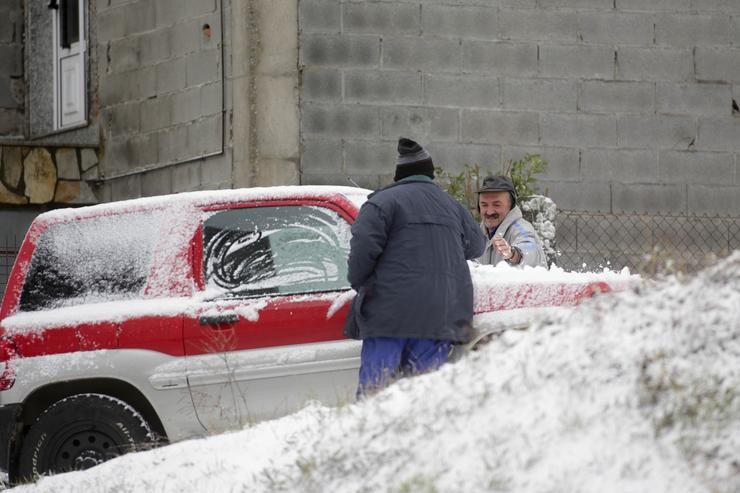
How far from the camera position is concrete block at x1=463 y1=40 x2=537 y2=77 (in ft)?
44.0

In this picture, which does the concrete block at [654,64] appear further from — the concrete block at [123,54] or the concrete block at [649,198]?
the concrete block at [123,54]

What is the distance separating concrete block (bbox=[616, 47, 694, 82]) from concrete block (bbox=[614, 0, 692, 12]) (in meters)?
0.34

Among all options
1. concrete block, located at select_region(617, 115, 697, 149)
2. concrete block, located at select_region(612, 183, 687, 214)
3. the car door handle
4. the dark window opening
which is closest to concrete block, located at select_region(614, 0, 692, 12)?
concrete block, located at select_region(617, 115, 697, 149)

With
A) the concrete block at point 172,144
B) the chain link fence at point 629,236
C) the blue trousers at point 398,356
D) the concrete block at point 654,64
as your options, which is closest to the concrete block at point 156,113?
the concrete block at point 172,144

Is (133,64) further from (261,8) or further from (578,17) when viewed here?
(578,17)

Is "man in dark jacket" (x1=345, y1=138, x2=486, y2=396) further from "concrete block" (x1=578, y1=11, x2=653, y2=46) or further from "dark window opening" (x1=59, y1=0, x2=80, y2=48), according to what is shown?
"dark window opening" (x1=59, y1=0, x2=80, y2=48)

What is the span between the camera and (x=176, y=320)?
8109mm

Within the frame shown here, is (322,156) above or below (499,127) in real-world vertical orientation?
below

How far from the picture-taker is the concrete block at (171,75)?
14.0m

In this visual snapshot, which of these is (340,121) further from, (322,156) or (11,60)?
(11,60)

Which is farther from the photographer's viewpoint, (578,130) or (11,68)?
(11,68)

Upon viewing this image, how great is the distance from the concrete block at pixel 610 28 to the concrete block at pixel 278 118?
2559 mm

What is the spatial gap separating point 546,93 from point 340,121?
181 centimetres

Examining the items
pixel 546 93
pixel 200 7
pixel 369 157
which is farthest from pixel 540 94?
pixel 200 7
